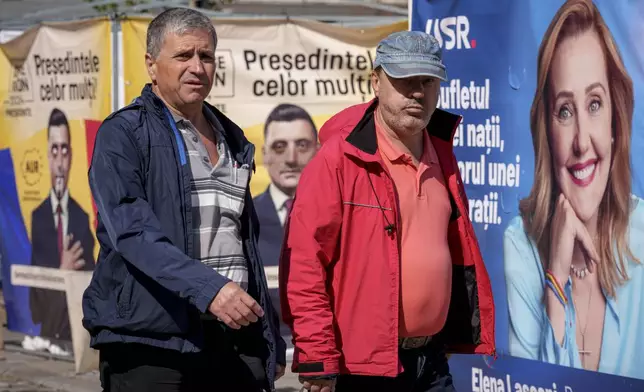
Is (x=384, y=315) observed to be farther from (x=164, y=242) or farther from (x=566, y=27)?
(x=566, y=27)

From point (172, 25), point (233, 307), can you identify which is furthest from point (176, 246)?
point (172, 25)

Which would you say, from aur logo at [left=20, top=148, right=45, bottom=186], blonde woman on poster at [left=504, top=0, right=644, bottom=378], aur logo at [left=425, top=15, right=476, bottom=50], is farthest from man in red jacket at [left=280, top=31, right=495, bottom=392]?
aur logo at [left=20, top=148, right=45, bottom=186]

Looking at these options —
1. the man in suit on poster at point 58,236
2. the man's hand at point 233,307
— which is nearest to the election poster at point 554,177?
the man's hand at point 233,307

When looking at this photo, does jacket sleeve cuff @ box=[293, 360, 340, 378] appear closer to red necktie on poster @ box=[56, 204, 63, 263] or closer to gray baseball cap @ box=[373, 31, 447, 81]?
gray baseball cap @ box=[373, 31, 447, 81]

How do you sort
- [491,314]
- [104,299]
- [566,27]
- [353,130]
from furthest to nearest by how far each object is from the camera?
[566,27]
[491,314]
[353,130]
[104,299]

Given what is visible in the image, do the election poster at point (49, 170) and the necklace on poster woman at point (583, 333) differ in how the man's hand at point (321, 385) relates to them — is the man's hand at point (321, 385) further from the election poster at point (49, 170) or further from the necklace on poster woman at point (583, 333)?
the election poster at point (49, 170)

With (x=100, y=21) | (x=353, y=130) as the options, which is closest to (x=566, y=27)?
(x=353, y=130)

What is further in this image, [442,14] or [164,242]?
[442,14]

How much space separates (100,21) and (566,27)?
419 cm

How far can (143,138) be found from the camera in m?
3.70

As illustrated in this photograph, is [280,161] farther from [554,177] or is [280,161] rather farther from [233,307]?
[233,307]

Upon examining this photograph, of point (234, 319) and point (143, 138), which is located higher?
point (143, 138)

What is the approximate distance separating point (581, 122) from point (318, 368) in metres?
2.39

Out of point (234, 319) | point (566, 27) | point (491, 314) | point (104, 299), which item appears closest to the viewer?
point (234, 319)
